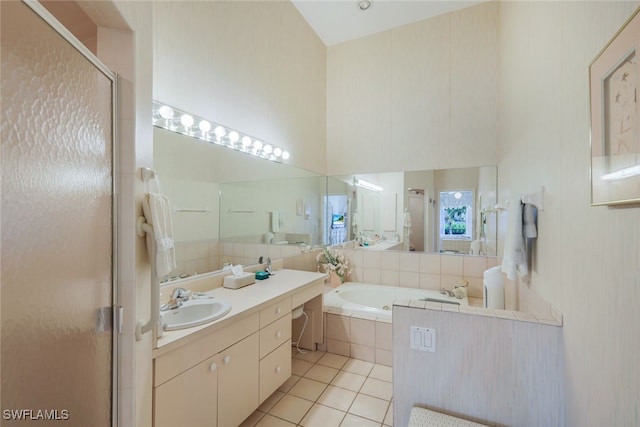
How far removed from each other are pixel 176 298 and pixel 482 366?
1.62 metres

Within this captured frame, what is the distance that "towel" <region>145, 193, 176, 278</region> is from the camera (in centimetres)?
102

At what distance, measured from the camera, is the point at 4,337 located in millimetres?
577

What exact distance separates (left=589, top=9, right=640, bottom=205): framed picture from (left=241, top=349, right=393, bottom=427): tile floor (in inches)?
70.8

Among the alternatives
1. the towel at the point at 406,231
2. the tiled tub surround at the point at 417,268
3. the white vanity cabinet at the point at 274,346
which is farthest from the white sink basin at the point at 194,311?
the towel at the point at 406,231

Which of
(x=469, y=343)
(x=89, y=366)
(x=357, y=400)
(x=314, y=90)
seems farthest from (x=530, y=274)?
(x=314, y=90)

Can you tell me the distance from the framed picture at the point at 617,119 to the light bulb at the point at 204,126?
1.99m

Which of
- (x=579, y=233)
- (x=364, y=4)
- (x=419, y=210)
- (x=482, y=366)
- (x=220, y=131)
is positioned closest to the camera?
(x=579, y=233)

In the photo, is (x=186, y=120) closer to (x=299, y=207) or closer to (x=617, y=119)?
(x=299, y=207)

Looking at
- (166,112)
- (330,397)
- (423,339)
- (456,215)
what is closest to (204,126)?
(166,112)

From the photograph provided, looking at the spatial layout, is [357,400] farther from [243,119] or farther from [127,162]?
[243,119]

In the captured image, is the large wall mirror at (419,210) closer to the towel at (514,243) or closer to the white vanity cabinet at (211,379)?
the towel at (514,243)

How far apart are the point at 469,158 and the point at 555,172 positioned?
1.93m

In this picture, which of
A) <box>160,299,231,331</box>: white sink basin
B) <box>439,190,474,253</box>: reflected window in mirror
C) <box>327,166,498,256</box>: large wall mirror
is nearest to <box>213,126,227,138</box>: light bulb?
<box>160,299,231,331</box>: white sink basin

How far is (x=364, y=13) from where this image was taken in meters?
2.93
